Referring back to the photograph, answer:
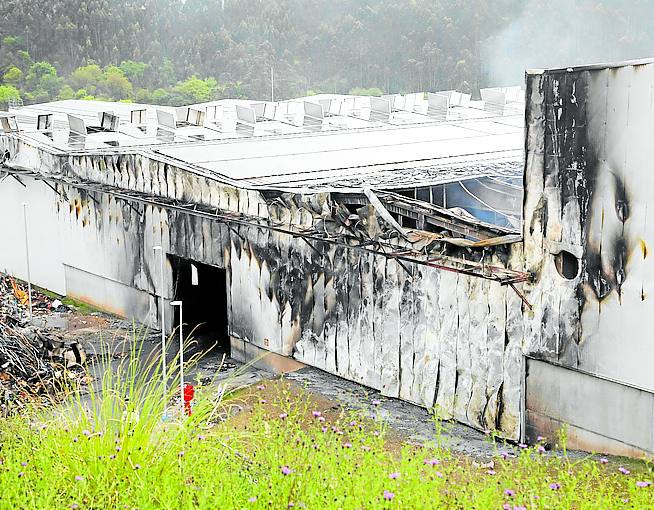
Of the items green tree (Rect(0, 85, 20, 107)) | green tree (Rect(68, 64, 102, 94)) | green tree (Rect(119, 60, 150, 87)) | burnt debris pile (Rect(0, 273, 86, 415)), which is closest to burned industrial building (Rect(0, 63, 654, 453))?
burnt debris pile (Rect(0, 273, 86, 415))

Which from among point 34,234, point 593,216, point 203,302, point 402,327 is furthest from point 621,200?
point 34,234

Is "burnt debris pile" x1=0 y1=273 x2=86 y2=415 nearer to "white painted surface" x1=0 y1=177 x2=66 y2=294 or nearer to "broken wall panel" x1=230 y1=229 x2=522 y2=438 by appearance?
"white painted surface" x1=0 y1=177 x2=66 y2=294

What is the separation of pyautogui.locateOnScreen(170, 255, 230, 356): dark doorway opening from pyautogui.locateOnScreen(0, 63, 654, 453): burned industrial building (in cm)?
5

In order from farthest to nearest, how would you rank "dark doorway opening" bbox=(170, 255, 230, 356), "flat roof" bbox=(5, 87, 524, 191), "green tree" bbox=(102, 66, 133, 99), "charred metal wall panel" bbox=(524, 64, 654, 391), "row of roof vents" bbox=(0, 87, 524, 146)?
"green tree" bbox=(102, 66, 133, 99) < "row of roof vents" bbox=(0, 87, 524, 146) < "dark doorway opening" bbox=(170, 255, 230, 356) < "flat roof" bbox=(5, 87, 524, 191) < "charred metal wall panel" bbox=(524, 64, 654, 391)

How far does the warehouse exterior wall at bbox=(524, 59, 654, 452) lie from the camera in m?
9.09

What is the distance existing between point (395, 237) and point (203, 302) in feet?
19.0

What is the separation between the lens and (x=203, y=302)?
53.8 feet

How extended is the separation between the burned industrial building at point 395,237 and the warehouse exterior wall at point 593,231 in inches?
0.8

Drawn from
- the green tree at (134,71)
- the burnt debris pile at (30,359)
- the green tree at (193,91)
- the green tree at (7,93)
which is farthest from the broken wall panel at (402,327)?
the green tree at (134,71)

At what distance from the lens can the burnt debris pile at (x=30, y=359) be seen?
1173 cm

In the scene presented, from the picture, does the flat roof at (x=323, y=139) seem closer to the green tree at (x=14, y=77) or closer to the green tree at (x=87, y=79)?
the green tree at (x=87, y=79)

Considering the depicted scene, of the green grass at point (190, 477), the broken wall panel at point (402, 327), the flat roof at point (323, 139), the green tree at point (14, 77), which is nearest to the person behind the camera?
the green grass at point (190, 477)

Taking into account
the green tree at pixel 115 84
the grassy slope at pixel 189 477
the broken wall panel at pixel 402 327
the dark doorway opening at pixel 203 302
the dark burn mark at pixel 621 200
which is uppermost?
the dark burn mark at pixel 621 200

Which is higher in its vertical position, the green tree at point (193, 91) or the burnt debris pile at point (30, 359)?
the green tree at point (193, 91)
